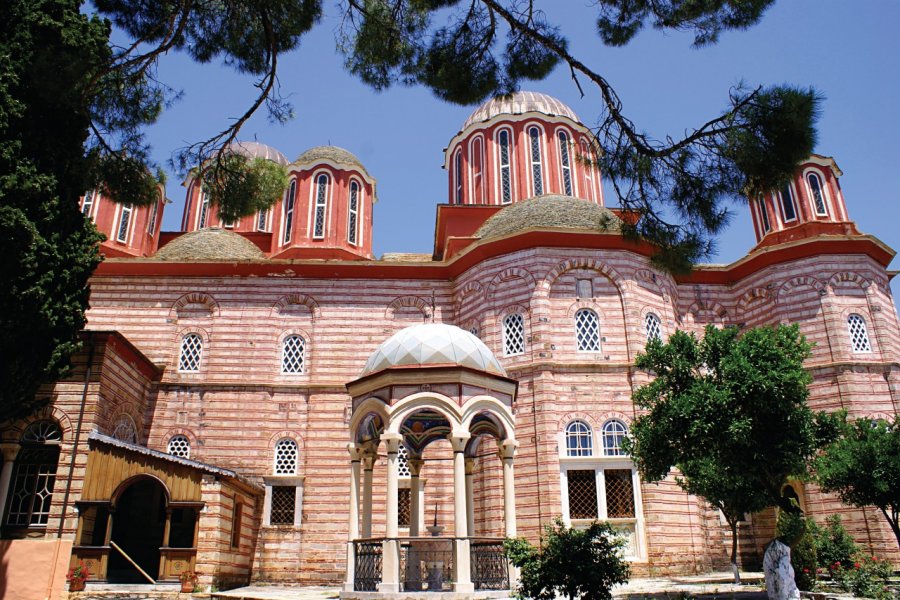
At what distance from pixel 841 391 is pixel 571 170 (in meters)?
→ 10.2

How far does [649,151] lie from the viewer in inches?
341

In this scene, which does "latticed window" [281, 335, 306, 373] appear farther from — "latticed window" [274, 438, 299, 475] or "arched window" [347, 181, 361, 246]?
"arched window" [347, 181, 361, 246]

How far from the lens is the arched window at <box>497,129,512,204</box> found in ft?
70.8

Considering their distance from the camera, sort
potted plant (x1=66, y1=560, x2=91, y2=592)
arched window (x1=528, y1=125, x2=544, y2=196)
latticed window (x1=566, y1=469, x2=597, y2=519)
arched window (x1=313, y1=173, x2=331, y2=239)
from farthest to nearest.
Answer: arched window (x1=313, y1=173, x2=331, y2=239) < arched window (x1=528, y1=125, x2=544, y2=196) < latticed window (x1=566, y1=469, x2=597, y2=519) < potted plant (x1=66, y1=560, x2=91, y2=592)

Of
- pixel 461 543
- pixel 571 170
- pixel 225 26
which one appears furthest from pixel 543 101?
pixel 461 543

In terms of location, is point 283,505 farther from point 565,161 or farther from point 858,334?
point 858,334

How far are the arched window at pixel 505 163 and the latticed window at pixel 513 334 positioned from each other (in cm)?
593

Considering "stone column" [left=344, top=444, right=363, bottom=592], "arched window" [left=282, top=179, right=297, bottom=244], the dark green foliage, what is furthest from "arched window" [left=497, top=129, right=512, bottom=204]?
the dark green foliage

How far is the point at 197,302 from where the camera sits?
1839 cm

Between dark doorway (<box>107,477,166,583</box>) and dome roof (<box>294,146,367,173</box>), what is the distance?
1171 cm

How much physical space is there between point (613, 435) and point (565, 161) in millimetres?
10083

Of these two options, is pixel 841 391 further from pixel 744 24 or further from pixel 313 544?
pixel 313 544

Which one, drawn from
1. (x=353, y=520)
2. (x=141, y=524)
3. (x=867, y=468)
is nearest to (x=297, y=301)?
(x=141, y=524)

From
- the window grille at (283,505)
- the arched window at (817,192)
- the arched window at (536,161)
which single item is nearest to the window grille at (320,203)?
the arched window at (536,161)
